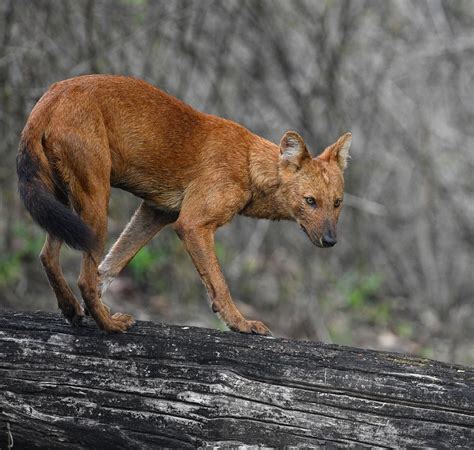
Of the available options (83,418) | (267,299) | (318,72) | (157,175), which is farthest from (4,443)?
(318,72)

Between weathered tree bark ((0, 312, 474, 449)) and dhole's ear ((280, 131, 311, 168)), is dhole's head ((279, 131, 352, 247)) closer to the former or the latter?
dhole's ear ((280, 131, 311, 168))

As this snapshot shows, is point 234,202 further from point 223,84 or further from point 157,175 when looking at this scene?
point 223,84

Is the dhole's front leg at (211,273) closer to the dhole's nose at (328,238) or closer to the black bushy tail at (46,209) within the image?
the dhole's nose at (328,238)

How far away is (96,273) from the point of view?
5590mm

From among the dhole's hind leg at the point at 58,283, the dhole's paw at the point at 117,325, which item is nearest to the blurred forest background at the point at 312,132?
the dhole's hind leg at the point at 58,283

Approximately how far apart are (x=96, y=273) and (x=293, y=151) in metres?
1.62

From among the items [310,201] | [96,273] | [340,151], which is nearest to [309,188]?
[310,201]

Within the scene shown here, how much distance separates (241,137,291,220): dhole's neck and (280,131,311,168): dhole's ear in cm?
9

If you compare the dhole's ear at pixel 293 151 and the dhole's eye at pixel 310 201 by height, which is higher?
the dhole's ear at pixel 293 151

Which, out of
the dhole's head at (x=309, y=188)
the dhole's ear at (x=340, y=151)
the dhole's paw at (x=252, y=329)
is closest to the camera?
the dhole's paw at (x=252, y=329)

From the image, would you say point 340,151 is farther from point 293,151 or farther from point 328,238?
point 328,238

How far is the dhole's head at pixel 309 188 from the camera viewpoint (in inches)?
243

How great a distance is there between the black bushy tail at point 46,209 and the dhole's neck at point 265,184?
5.14ft

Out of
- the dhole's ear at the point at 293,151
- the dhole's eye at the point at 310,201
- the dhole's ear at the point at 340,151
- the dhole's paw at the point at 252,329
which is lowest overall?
the dhole's paw at the point at 252,329
